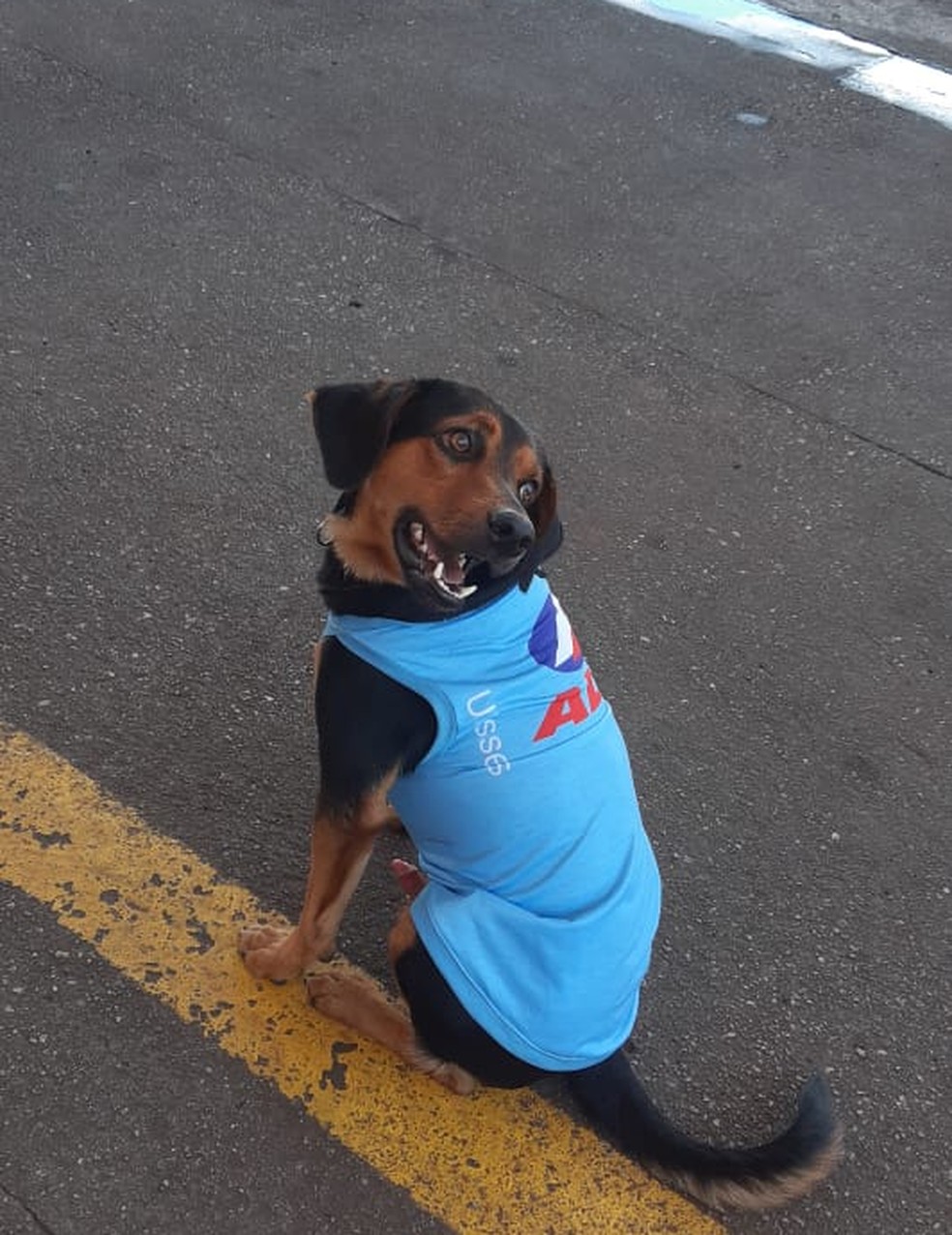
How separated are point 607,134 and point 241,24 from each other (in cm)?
209

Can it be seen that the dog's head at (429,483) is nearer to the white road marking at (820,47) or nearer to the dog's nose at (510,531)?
the dog's nose at (510,531)

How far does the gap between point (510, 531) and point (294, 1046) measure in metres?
1.19

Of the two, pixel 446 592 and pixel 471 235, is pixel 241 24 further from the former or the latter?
pixel 446 592

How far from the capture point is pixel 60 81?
6172 mm

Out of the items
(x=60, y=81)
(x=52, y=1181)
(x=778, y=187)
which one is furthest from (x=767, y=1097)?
(x=60, y=81)

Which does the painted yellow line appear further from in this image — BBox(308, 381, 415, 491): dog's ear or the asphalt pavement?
BBox(308, 381, 415, 491): dog's ear

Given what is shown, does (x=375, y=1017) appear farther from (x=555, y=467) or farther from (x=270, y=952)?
(x=555, y=467)

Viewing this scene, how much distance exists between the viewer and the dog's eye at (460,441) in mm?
2711

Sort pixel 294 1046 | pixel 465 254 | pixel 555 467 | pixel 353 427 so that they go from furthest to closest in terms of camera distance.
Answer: pixel 465 254 < pixel 555 467 < pixel 294 1046 < pixel 353 427

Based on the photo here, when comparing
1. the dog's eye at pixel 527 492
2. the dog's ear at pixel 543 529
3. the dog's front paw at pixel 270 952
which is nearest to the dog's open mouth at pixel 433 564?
the dog's ear at pixel 543 529

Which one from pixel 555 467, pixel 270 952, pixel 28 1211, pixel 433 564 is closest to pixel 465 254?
pixel 555 467

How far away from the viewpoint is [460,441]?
8.91 feet

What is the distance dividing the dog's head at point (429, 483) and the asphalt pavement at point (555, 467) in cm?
88

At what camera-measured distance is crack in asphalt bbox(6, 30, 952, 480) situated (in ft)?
16.1
